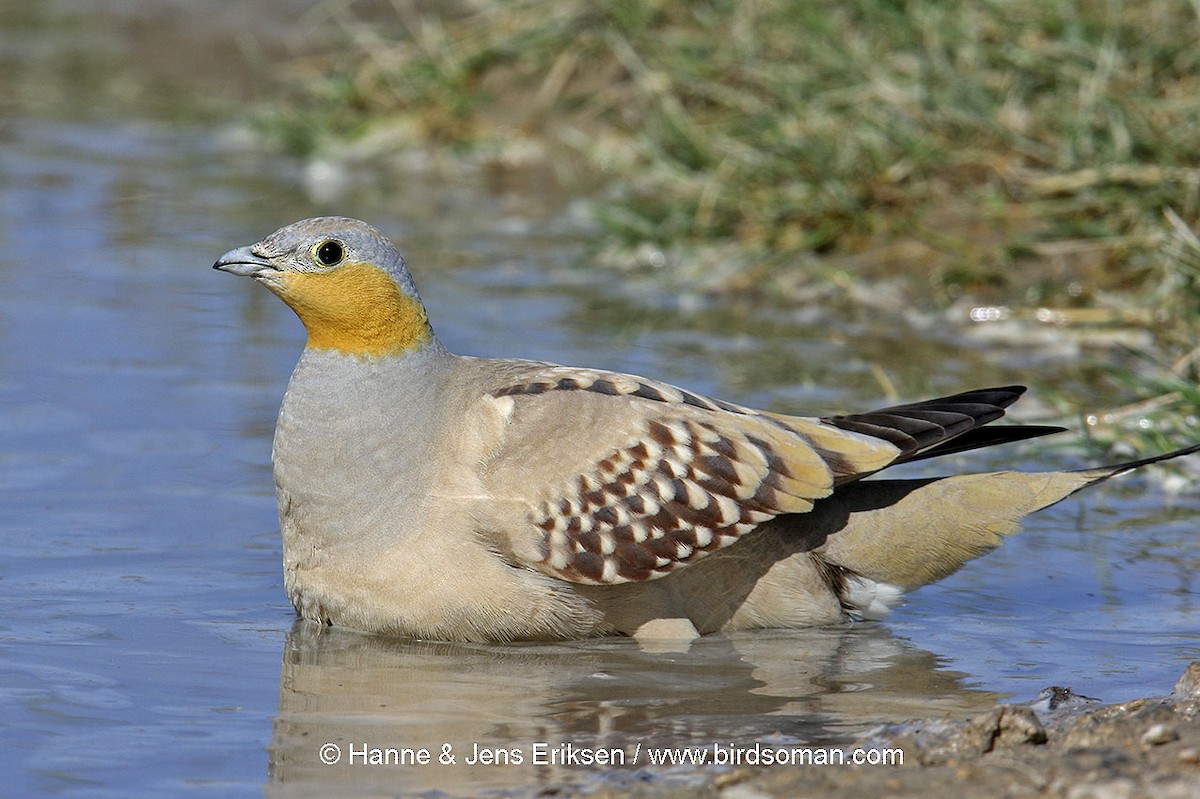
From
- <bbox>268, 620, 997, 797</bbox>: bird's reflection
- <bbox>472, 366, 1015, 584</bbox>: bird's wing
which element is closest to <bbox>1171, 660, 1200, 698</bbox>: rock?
<bbox>268, 620, 997, 797</bbox>: bird's reflection

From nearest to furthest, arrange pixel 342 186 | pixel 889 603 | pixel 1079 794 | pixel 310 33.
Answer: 1. pixel 1079 794
2. pixel 889 603
3. pixel 342 186
4. pixel 310 33

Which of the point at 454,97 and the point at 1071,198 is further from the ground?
the point at 454,97

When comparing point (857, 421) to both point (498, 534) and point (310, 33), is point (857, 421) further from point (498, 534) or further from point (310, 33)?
point (310, 33)

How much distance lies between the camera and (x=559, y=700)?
5164mm

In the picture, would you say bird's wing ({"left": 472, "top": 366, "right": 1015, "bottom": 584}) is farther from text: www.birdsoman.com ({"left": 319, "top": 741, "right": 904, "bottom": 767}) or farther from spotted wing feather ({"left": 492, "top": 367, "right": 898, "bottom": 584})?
text: www.birdsoman.com ({"left": 319, "top": 741, "right": 904, "bottom": 767})

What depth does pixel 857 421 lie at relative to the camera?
19.7ft

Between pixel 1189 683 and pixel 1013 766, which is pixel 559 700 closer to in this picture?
pixel 1013 766

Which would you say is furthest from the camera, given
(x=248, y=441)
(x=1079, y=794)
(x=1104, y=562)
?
(x=248, y=441)

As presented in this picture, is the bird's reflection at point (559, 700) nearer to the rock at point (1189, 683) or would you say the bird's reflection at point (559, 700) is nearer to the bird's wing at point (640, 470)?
the bird's wing at point (640, 470)

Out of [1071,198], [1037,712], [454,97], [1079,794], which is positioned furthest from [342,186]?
[1079,794]

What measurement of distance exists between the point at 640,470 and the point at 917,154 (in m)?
4.90

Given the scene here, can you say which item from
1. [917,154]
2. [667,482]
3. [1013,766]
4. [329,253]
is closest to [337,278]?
[329,253]

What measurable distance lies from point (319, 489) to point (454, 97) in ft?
24.9

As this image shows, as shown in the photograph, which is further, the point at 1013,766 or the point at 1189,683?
the point at 1189,683
